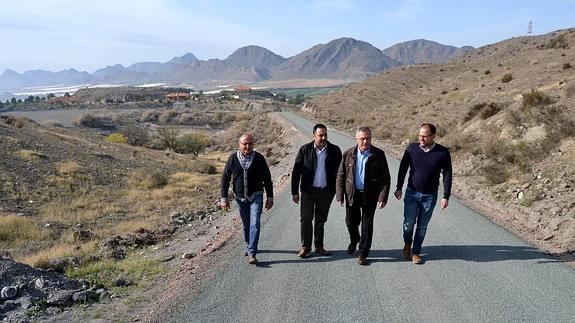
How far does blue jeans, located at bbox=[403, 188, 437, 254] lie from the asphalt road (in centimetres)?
38

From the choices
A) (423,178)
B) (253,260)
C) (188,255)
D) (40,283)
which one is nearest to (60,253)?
(188,255)

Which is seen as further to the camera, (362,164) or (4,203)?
(4,203)

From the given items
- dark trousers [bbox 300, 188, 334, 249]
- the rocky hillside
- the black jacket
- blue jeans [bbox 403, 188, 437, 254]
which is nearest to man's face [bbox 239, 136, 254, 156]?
the black jacket

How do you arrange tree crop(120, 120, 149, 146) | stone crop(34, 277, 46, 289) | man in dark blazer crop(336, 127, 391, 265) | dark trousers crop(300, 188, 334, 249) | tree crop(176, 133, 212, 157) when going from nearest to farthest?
stone crop(34, 277, 46, 289) → man in dark blazer crop(336, 127, 391, 265) → dark trousers crop(300, 188, 334, 249) → tree crop(176, 133, 212, 157) → tree crop(120, 120, 149, 146)

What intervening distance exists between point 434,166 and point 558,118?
9302 millimetres

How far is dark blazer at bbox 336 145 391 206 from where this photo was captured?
6473 mm

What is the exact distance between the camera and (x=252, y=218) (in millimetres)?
7016

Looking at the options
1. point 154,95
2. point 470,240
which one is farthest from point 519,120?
point 154,95

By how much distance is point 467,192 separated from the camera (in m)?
12.2

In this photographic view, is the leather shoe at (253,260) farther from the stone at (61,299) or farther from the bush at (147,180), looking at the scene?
the bush at (147,180)

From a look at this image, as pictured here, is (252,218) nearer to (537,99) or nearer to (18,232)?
(18,232)

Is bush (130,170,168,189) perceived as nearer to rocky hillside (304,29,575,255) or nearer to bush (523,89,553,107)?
rocky hillside (304,29,575,255)

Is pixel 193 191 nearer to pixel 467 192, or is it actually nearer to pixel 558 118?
pixel 467 192

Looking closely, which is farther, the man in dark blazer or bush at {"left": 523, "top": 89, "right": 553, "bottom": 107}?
bush at {"left": 523, "top": 89, "right": 553, "bottom": 107}
